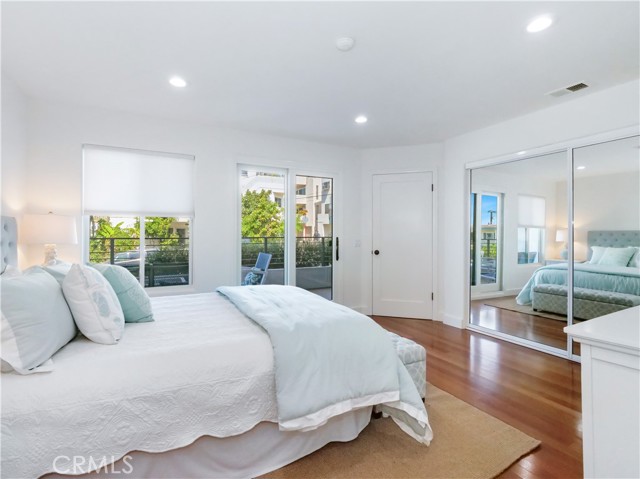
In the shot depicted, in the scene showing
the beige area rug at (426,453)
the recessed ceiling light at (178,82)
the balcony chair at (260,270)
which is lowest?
the beige area rug at (426,453)

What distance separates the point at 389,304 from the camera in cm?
475

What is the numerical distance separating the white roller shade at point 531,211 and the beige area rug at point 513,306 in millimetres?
894

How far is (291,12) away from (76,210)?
2759 mm

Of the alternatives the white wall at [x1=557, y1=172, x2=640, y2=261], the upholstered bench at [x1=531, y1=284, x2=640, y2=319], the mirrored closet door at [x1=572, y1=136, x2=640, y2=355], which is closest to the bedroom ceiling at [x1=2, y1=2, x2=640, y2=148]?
the mirrored closet door at [x1=572, y1=136, x2=640, y2=355]

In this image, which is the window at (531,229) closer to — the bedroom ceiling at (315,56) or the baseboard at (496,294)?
the baseboard at (496,294)

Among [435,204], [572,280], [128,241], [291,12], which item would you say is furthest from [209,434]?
[435,204]

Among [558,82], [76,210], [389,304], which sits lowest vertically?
[389,304]

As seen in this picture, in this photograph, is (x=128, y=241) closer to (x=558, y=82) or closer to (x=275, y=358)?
(x=275, y=358)

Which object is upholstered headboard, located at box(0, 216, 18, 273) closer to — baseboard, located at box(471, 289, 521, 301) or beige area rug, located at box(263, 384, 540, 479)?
beige area rug, located at box(263, 384, 540, 479)

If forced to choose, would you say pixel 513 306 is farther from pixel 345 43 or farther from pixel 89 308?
pixel 89 308

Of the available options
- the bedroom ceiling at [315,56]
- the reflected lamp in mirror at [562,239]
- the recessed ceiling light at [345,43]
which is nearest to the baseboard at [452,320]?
the reflected lamp in mirror at [562,239]

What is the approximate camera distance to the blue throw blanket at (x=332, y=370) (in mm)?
1520

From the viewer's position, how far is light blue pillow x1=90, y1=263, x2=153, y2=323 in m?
1.89

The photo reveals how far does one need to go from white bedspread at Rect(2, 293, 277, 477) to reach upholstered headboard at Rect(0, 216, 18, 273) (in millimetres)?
1383
